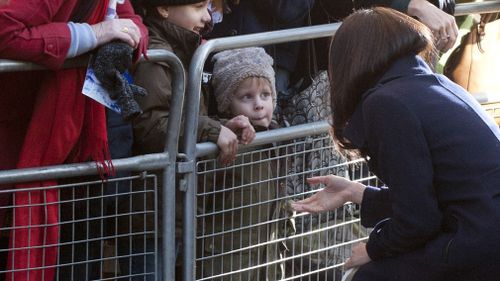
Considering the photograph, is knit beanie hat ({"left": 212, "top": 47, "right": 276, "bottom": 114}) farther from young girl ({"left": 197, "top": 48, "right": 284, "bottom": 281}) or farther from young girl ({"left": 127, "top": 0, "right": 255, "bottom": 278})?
young girl ({"left": 127, "top": 0, "right": 255, "bottom": 278})

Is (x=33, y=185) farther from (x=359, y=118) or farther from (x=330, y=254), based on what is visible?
(x=330, y=254)

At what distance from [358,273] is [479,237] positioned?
516 mm

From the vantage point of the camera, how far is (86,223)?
4.71 meters

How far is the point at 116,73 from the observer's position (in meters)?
4.47

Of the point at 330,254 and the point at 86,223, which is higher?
the point at 86,223

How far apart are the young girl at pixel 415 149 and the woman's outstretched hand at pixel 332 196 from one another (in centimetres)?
30

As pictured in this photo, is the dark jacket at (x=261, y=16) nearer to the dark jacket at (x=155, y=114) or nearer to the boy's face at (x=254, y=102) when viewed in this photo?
the boy's face at (x=254, y=102)

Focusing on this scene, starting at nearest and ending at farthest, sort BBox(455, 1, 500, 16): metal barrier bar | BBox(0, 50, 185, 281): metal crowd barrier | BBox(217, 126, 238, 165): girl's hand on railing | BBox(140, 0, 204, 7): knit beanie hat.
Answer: BBox(0, 50, 185, 281): metal crowd barrier, BBox(217, 126, 238, 165): girl's hand on railing, BBox(140, 0, 204, 7): knit beanie hat, BBox(455, 1, 500, 16): metal barrier bar

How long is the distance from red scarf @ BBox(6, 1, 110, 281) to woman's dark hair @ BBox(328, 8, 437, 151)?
91cm

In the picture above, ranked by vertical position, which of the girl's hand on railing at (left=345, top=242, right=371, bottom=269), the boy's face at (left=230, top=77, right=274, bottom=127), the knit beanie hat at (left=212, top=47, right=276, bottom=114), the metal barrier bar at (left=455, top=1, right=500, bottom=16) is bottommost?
the girl's hand on railing at (left=345, top=242, right=371, bottom=269)

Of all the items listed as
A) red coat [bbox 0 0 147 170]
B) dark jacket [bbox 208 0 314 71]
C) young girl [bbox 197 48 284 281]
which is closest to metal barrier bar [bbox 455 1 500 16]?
dark jacket [bbox 208 0 314 71]

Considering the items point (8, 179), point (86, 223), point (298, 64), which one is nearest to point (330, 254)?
point (298, 64)

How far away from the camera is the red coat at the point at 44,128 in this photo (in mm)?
4430

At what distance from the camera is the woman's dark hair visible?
4281 millimetres
